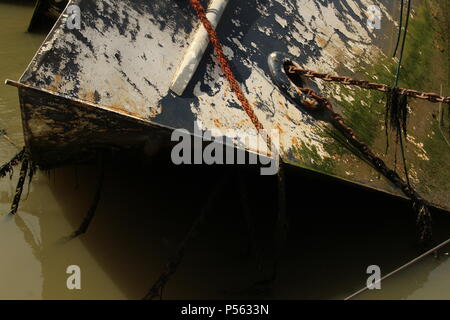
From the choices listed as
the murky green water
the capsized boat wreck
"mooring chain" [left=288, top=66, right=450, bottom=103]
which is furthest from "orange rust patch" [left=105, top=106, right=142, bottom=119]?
the murky green water

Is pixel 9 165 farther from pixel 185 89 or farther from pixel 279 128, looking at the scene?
pixel 279 128

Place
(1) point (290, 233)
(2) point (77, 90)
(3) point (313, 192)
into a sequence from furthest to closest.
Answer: (3) point (313, 192), (1) point (290, 233), (2) point (77, 90)

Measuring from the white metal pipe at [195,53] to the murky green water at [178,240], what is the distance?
101 cm

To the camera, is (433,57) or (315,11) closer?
(315,11)

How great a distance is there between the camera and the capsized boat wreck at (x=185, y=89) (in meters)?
2.61

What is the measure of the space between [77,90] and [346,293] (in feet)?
5.68

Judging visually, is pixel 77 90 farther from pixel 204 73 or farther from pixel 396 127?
pixel 396 127

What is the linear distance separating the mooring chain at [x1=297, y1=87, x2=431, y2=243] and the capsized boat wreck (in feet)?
0.14

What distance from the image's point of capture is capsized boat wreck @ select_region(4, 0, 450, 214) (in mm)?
2605

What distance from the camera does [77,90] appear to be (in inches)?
102

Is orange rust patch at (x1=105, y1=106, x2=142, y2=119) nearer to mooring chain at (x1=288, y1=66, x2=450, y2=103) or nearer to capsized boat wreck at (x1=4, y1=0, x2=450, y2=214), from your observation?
capsized boat wreck at (x1=4, y1=0, x2=450, y2=214)
